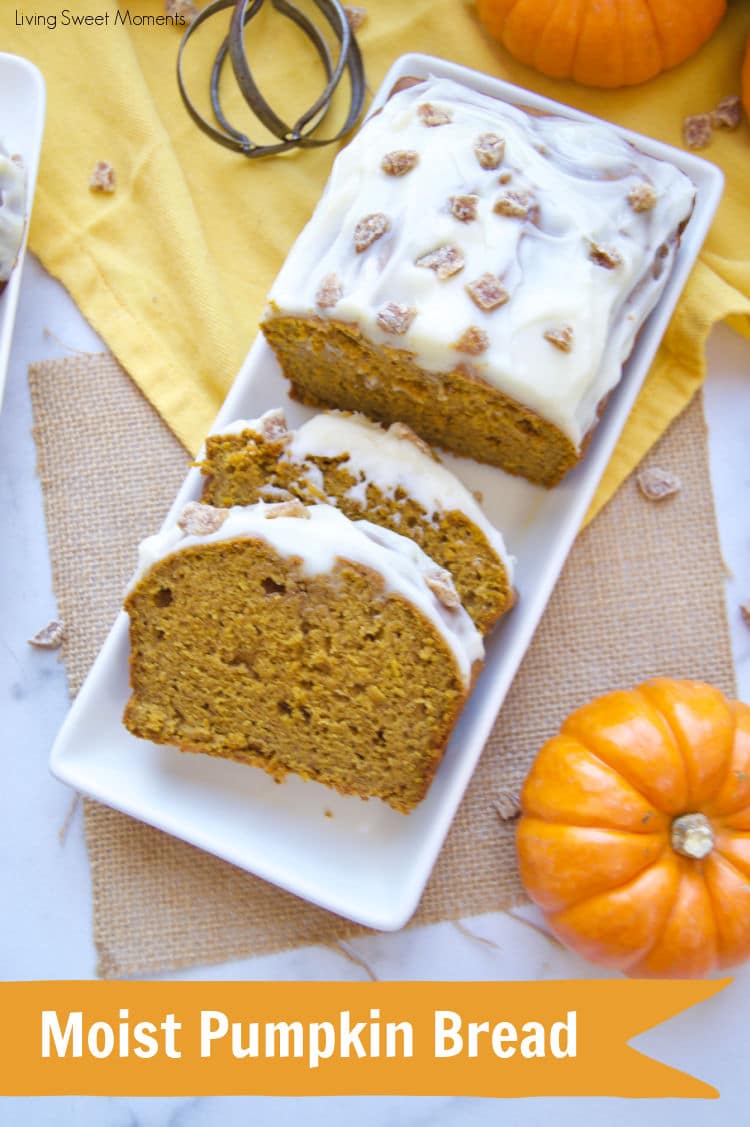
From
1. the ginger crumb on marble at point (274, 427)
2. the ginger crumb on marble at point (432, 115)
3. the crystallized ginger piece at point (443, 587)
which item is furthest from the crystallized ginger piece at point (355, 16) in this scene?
the crystallized ginger piece at point (443, 587)

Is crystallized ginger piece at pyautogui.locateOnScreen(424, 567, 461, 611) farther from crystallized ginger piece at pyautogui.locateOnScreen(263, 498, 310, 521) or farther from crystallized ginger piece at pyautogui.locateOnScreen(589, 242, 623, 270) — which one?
crystallized ginger piece at pyautogui.locateOnScreen(589, 242, 623, 270)

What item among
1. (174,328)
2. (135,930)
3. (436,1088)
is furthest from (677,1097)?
(174,328)

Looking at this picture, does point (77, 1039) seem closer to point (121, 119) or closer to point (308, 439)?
point (308, 439)

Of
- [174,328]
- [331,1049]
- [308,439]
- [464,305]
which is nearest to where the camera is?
[464,305]

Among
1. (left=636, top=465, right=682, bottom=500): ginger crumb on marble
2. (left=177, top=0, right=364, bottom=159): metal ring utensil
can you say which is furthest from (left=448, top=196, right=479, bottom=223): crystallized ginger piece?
(left=636, top=465, right=682, bottom=500): ginger crumb on marble

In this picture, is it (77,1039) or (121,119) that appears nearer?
(77,1039)

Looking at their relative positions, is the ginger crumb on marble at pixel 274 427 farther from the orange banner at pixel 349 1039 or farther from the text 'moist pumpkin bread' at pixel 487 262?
the orange banner at pixel 349 1039

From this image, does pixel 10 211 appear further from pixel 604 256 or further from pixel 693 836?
pixel 693 836
